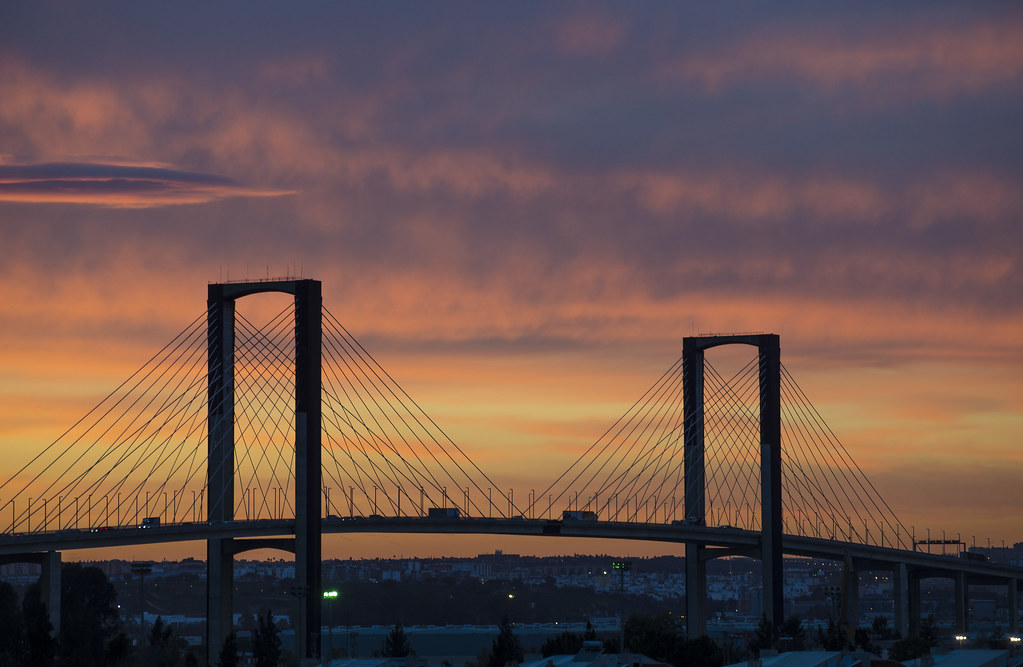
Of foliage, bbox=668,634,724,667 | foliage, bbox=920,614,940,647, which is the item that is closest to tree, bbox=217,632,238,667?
foliage, bbox=668,634,724,667

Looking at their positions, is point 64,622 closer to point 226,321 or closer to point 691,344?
point 226,321

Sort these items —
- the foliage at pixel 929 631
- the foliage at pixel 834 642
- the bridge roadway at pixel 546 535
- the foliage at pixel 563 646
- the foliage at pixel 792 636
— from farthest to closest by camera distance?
the foliage at pixel 929 631 → the foliage at pixel 792 636 → the foliage at pixel 834 642 → the foliage at pixel 563 646 → the bridge roadway at pixel 546 535

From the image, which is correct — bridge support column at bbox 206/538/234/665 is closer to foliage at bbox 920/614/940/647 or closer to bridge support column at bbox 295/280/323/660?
bridge support column at bbox 295/280/323/660

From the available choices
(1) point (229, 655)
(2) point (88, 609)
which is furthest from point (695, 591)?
(1) point (229, 655)

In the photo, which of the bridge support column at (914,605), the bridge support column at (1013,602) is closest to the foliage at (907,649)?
the bridge support column at (914,605)

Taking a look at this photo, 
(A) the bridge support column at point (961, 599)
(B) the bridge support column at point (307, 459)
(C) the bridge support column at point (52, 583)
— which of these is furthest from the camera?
(A) the bridge support column at point (961, 599)

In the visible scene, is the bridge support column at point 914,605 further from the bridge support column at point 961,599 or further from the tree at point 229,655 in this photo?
the tree at point 229,655

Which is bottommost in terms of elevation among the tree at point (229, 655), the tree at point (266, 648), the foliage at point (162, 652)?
the foliage at point (162, 652)
